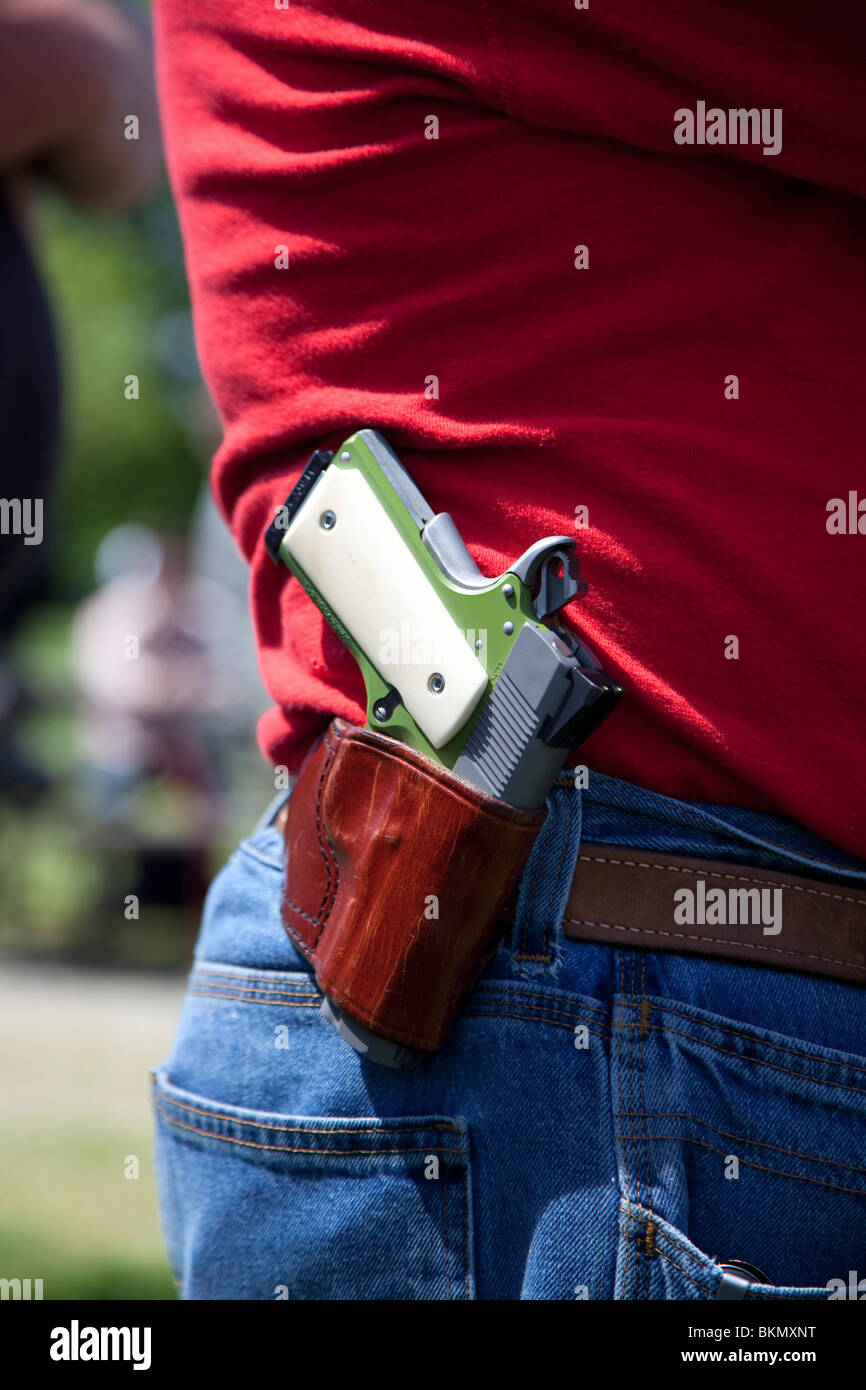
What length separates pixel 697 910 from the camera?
1.10m

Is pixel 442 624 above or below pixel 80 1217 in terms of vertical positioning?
above

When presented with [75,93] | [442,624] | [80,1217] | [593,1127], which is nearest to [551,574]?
[442,624]

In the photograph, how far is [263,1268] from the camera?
3.88ft

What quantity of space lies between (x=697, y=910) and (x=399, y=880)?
256 millimetres

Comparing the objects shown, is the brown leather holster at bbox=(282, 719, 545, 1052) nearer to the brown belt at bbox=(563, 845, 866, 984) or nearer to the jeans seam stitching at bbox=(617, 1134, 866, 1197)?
the brown belt at bbox=(563, 845, 866, 984)

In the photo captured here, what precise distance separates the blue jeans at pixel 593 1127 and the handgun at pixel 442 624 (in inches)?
3.3

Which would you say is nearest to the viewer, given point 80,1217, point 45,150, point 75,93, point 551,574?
point 551,574

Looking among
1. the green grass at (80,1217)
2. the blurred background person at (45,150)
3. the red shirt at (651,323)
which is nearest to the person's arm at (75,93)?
the blurred background person at (45,150)

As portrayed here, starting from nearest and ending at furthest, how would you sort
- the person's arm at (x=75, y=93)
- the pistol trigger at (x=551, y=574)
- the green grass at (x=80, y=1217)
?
the pistol trigger at (x=551, y=574), the person's arm at (x=75, y=93), the green grass at (x=80, y=1217)

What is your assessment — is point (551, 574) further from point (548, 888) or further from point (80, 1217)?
point (80, 1217)

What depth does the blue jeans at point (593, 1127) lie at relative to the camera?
3.48 ft

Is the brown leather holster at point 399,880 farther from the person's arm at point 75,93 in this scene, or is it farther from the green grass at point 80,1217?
the green grass at point 80,1217

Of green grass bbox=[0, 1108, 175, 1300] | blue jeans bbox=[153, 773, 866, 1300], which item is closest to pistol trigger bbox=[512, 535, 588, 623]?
blue jeans bbox=[153, 773, 866, 1300]
